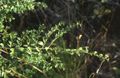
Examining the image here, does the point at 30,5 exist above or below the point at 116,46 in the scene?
above

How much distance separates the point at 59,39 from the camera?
2.56 m

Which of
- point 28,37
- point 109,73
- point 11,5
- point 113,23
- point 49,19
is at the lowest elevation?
point 109,73

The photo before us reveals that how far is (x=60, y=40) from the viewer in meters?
A: 2.55

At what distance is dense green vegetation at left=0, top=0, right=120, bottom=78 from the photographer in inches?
72.6

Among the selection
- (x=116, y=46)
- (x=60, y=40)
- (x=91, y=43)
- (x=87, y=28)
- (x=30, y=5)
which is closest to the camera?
(x=30, y=5)

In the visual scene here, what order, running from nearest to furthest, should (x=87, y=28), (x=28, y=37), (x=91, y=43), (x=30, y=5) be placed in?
(x=30, y=5) → (x=28, y=37) → (x=91, y=43) → (x=87, y=28)

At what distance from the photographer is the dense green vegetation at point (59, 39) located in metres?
1.84

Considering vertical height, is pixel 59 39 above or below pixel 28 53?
below

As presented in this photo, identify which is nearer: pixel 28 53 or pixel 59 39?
pixel 28 53

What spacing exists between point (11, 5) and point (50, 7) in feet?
3.41

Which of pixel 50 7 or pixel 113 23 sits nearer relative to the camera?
pixel 50 7

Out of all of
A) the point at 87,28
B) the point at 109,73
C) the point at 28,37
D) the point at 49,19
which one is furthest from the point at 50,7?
the point at 28,37

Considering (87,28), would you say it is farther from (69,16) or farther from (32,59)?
(32,59)

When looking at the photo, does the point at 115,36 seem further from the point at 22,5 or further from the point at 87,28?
the point at 22,5
